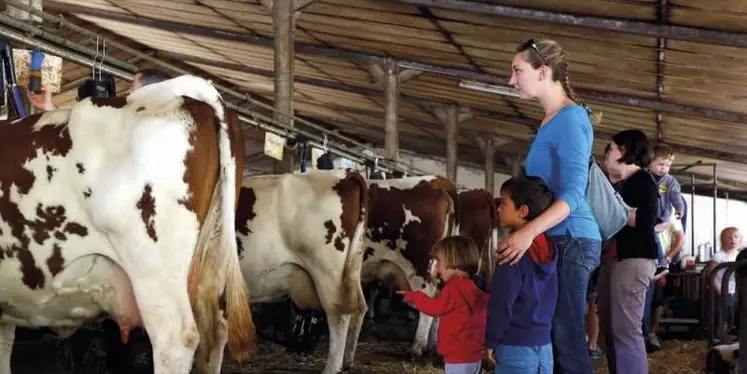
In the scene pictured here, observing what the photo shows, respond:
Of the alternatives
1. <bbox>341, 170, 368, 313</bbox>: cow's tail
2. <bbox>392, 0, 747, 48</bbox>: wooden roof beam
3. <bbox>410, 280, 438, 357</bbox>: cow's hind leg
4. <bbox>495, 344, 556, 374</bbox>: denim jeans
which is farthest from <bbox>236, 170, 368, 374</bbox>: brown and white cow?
<bbox>392, 0, 747, 48</bbox>: wooden roof beam

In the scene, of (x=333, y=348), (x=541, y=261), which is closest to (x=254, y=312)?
(x=333, y=348)

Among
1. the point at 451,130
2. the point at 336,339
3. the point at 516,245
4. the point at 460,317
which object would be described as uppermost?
the point at 451,130

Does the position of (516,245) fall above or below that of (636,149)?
below

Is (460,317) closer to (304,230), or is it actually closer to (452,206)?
(304,230)

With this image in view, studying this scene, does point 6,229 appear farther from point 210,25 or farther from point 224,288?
point 210,25

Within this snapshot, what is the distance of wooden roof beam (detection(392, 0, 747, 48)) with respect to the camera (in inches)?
366

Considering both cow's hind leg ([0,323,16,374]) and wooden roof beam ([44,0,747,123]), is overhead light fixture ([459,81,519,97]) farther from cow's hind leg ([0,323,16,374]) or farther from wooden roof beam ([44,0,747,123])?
cow's hind leg ([0,323,16,374])

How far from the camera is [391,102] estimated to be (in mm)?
15641

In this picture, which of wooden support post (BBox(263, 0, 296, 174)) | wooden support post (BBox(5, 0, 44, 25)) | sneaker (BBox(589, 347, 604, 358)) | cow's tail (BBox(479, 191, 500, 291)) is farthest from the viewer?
wooden support post (BBox(263, 0, 296, 174))

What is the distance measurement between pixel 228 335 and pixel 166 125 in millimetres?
1098

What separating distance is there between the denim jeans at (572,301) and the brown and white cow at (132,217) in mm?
1577

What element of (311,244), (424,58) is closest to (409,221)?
(311,244)

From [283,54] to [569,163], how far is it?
8108 mm

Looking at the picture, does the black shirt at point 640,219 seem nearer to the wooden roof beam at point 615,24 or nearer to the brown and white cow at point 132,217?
the brown and white cow at point 132,217
